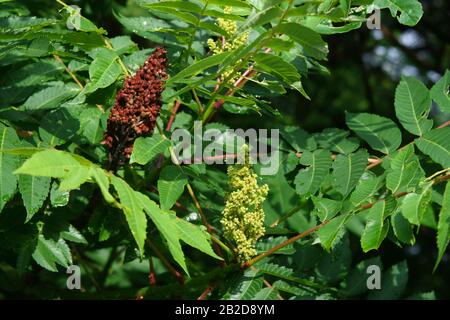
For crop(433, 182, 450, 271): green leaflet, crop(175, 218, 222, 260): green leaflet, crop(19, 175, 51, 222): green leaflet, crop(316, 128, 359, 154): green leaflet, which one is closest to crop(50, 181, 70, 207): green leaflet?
crop(19, 175, 51, 222): green leaflet

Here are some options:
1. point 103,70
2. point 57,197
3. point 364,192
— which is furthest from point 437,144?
point 57,197

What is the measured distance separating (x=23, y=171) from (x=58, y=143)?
82cm

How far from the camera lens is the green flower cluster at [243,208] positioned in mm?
2498

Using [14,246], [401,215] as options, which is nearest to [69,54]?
[14,246]

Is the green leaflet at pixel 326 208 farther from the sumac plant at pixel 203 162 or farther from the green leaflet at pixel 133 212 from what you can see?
the green leaflet at pixel 133 212

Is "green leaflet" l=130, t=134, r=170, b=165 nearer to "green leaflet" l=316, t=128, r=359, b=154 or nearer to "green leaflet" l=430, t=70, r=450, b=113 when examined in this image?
"green leaflet" l=316, t=128, r=359, b=154

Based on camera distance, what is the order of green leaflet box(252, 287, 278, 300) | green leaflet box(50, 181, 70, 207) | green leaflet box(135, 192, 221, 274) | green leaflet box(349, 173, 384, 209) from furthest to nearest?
green leaflet box(252, 287, 278, 300) → green leaflet box(50, 181, 70, 207) → green leaflet box(349, 173, 384, 209) → green leaflet box(135, 192, 221, 274)

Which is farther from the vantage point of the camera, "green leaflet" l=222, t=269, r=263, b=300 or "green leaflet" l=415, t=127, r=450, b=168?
"green leaflet" l=222, t=269, r=263, b=300

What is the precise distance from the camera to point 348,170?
273 centimetres

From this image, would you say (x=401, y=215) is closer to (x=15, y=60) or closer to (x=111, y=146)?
(x=111, y=146)

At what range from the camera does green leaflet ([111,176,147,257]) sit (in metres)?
1.92

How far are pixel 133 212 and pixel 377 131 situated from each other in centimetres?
133

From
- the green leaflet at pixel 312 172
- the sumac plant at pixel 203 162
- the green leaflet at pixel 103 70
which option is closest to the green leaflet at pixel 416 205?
the sumac plant at pixel 203 162

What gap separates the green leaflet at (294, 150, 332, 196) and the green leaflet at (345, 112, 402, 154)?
223 mm
